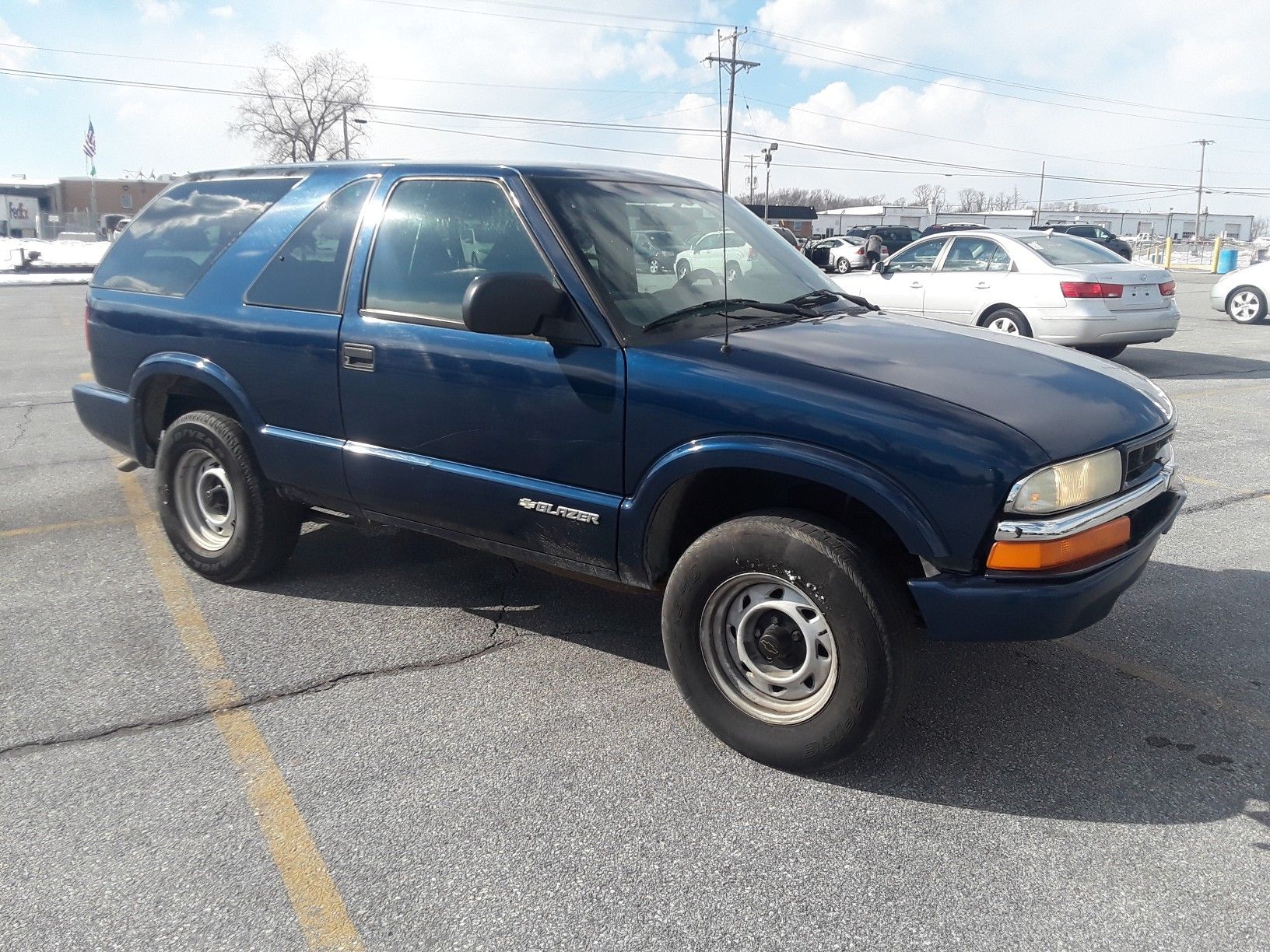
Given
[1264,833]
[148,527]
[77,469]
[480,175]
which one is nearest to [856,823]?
[1264,833]

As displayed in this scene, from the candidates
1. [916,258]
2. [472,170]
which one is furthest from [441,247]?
[916,258]

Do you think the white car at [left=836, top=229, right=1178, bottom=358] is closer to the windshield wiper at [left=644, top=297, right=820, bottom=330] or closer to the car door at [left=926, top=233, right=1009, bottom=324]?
the car door at [left=926, top=233, right=1009, bottom=324]

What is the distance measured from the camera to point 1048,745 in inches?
128

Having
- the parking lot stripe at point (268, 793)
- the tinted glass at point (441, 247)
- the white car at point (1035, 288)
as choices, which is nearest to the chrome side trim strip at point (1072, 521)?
the tinted glass at point (441, 247)

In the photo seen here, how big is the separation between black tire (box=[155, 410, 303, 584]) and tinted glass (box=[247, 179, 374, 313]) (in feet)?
2.07

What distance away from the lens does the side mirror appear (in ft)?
10.5

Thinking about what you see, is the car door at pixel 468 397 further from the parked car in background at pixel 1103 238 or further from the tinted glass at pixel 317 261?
the parked car in background at pixel 1103 238

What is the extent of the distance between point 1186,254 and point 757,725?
57.0 m

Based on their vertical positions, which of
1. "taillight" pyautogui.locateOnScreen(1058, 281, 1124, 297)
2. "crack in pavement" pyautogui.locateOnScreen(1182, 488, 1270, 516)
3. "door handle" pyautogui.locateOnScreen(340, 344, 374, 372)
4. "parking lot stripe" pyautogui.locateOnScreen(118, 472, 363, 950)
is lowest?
"parking lot stripe" pyautogui.locateOnScreen(118, 472, 363, 950)

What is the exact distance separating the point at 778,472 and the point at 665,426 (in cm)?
40

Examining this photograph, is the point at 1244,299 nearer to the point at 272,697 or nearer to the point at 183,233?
the point at 183,233

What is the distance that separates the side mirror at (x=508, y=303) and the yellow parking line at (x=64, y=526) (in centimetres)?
338

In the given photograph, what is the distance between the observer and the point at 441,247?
3816 millimetres

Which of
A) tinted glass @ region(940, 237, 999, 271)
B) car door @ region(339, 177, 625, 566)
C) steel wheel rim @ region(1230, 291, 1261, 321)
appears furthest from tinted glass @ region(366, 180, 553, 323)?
steel wheel rim @ region(1230, 291, 1261, 321)
